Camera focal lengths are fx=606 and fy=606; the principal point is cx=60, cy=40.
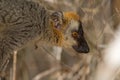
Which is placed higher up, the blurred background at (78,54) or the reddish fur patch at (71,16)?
the reddish fur patch at (71,16)

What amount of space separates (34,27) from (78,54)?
761mm

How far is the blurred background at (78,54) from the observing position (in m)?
7.59

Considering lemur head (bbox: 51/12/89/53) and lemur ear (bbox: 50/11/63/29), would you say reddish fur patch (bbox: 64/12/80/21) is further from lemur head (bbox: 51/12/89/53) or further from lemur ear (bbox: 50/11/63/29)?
lemur ear (bbox: 50/11/63/29)

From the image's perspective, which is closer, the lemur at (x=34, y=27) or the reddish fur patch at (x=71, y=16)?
the lemur at (x=34, y=27)

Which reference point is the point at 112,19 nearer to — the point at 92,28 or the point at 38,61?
the point at 92,28

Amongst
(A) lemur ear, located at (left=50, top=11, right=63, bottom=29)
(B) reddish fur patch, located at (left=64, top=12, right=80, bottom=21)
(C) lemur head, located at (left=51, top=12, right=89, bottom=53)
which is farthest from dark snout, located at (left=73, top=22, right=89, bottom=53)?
(A) lemur ear, located at (left=50, top=11, right=63, bottom=29)

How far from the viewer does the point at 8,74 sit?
776 cm

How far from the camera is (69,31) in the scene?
7.66 meters

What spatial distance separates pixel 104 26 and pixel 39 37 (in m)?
0.83

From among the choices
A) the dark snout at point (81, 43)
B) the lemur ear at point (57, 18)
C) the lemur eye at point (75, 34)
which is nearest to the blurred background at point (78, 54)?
the dark snout at point (81, 43)

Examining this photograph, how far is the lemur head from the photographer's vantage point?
24.8 feet

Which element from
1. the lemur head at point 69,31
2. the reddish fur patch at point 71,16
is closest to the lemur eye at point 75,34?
the lemur head at point 69,31

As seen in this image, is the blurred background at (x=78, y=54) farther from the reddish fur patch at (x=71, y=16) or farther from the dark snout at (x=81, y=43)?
the reddish fur patch at (x=71, y=16)

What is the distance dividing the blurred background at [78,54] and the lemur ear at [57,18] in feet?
1.11
